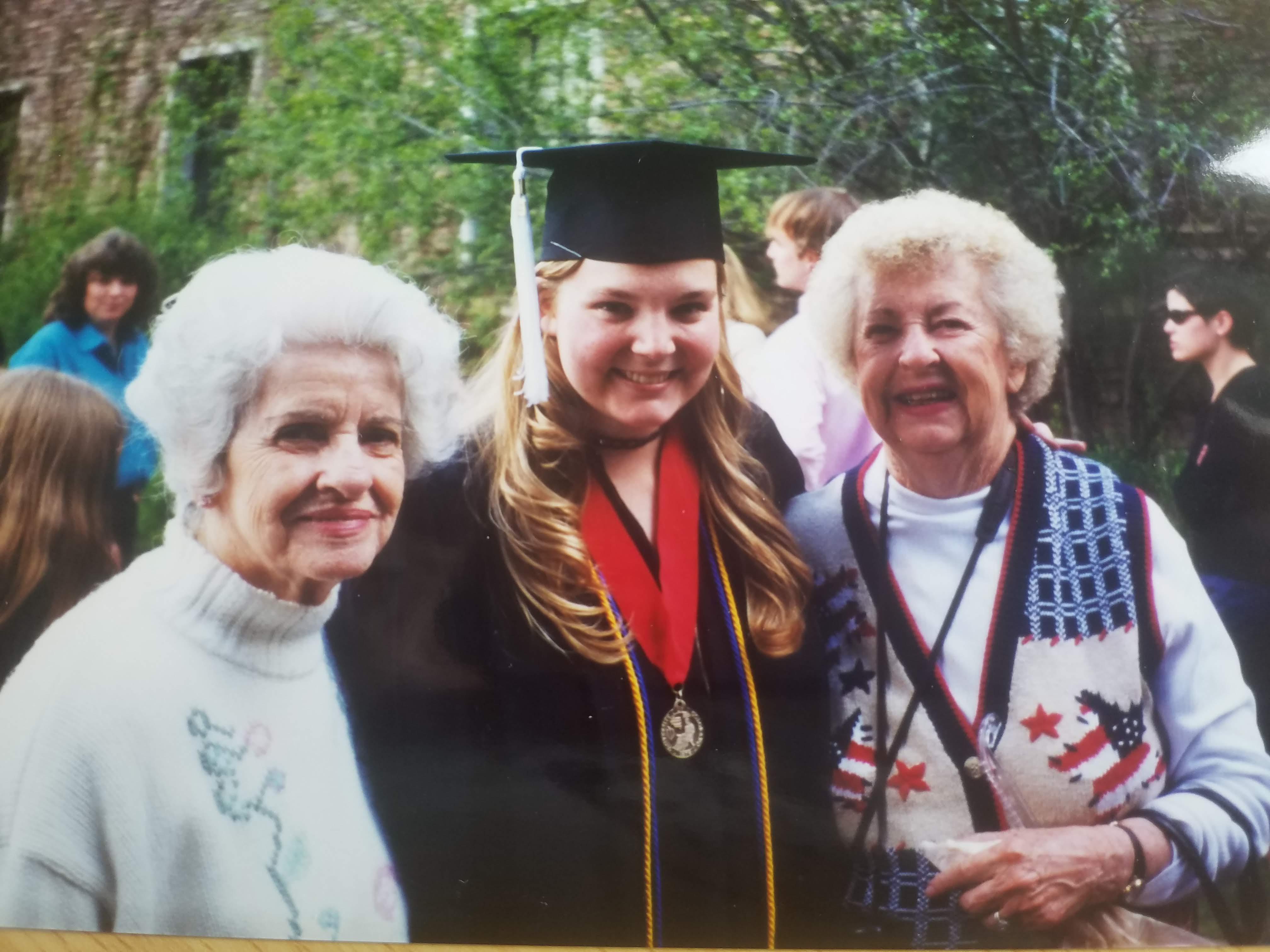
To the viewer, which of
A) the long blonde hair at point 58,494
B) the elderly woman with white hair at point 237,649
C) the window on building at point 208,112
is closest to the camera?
the elderly woman with white hair at point 237,649

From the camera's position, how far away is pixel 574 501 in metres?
2.57

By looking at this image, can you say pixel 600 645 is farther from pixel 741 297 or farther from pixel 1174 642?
pixel 1174 642

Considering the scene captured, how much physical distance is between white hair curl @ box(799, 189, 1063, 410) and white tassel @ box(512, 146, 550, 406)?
60 centimetres

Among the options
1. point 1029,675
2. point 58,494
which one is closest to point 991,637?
point 1029,675

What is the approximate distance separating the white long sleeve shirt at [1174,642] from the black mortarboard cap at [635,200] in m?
0.68

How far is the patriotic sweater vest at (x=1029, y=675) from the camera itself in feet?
8.33

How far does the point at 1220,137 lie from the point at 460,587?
6.70ft

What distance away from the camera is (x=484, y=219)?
2615 mm

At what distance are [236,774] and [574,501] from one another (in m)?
0.95

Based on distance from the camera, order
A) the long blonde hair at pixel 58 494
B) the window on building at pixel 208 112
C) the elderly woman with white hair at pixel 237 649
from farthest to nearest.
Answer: the window on building at pixel 208 112, the long blonde hair at pixel 58 494, the elderly woman with white hair at pixel 237 649

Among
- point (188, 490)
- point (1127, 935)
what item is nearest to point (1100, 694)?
point (1127, 935)

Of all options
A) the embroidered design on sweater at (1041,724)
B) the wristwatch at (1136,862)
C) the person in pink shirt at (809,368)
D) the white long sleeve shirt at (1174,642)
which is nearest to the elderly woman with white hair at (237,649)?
the person in pink shirt at (809,368)

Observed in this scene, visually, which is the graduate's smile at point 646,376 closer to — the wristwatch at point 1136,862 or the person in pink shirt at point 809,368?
the person in pink shirt at point 809,368

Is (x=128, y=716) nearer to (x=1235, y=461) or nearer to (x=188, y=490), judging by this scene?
(x=188, y=490)
